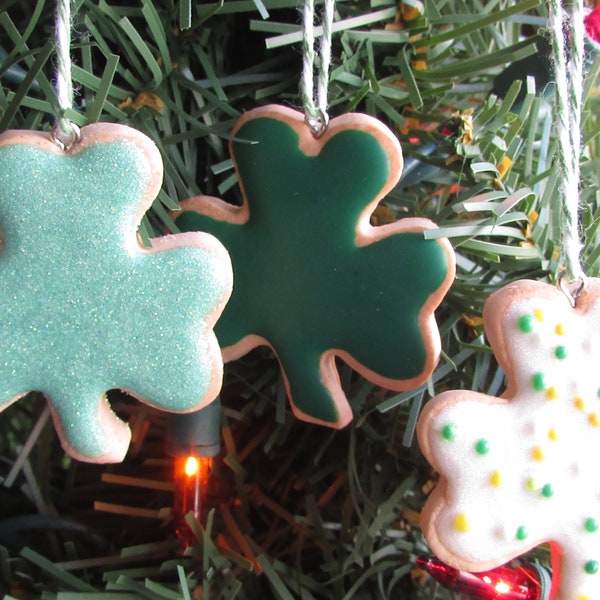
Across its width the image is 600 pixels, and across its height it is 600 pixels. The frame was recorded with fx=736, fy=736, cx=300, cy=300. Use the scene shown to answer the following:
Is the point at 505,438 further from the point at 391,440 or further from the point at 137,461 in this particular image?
the point at 137,461

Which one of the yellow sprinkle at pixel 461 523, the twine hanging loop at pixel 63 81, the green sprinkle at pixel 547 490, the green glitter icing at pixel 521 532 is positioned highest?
the twine hanging loop at pixel 63 81

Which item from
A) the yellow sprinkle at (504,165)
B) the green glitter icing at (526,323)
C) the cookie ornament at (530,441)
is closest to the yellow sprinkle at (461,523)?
the cookie ornament at (530,441)

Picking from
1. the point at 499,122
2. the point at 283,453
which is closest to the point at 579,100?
the point at 499,122

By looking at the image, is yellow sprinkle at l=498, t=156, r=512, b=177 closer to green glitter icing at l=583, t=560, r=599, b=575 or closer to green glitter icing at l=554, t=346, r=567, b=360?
green glitter icing at l=554, t=346, r=567, b=360

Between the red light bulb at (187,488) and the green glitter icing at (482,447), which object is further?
the red light bulb at (187,488)

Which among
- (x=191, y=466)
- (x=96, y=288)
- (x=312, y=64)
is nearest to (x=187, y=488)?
(x=191, y=466)

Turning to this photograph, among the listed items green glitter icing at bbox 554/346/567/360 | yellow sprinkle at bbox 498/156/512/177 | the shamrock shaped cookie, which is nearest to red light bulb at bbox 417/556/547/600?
the shamrock shaped cookie

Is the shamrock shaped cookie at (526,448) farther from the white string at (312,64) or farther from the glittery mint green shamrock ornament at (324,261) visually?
the white string at (312,64)
